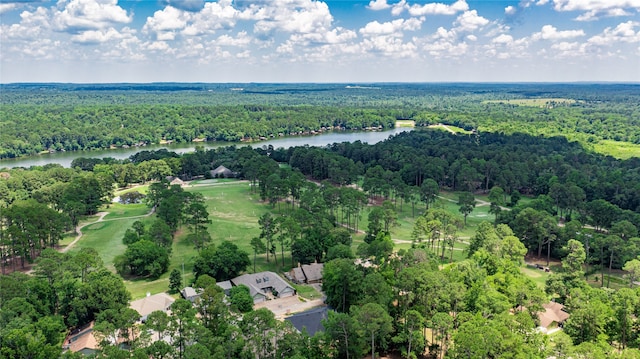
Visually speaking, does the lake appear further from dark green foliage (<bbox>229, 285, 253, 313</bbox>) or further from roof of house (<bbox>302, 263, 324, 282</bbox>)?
dark green foliage (<bbox>229, 285, 253, 313</bbox>)

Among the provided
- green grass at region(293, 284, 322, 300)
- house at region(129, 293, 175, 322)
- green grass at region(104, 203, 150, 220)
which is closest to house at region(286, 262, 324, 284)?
green grass at region(293, 284, 322, 300)

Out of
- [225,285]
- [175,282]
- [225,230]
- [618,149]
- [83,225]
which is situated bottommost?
[225,230]

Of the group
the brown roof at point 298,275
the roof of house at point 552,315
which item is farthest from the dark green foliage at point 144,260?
the roof of house at point 552,315

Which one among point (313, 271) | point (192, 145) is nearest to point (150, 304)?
point (313, 271)

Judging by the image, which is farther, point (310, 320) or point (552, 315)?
point (552, 315)

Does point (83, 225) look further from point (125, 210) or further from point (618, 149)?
point (618, 149)

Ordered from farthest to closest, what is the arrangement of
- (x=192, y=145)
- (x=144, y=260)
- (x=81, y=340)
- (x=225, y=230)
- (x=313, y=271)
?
(x=192, y=145), (x=225, y=230), (x=313, y=271), (x=144, y=260), (x=81, y=340)

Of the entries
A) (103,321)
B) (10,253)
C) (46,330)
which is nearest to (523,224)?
(103,321)
